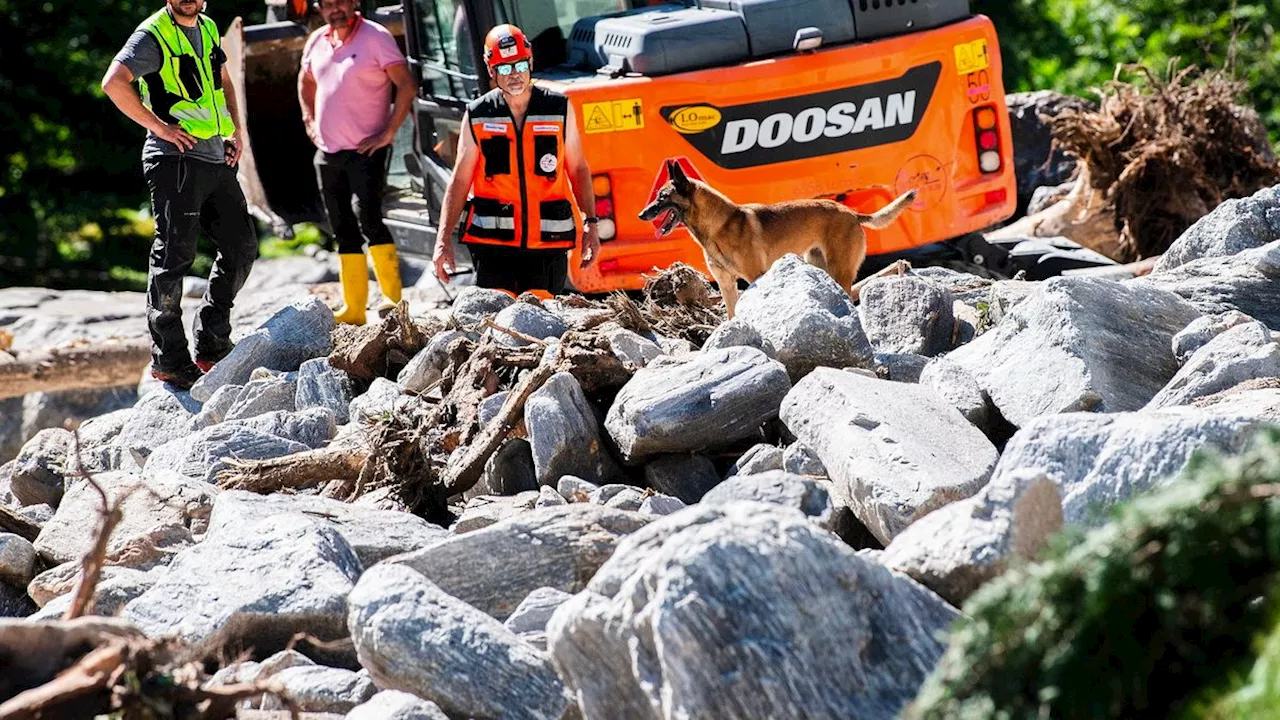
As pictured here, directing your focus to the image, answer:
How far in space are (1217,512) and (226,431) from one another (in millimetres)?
4644

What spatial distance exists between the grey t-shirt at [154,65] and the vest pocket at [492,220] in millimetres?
1213

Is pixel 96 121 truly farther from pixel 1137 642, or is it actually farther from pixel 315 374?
pixel 1137 642

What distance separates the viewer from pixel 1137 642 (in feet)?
9.20

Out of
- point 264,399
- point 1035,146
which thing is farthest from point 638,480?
point 1035,146

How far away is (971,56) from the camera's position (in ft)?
29.0

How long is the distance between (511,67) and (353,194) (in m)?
1.84

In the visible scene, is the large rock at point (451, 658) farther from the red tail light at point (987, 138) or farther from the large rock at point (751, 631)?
the red tail light at point (987, 138)

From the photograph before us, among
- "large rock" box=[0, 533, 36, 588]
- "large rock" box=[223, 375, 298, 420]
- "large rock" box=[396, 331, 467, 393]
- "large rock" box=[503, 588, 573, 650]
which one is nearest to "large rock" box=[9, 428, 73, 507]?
"large rock" box=[223, 375, 298, 420]

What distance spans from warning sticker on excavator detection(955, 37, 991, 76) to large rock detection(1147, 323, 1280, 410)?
12.3 feet

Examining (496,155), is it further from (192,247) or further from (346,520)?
(346,520)

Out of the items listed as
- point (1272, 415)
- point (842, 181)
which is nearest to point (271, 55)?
point (842, 181)

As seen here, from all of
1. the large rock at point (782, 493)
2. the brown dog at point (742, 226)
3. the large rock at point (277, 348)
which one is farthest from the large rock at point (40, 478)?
the large rock at point (782, 493)

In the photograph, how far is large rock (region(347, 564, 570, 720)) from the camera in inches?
151

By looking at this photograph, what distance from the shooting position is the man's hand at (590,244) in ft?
25.9
